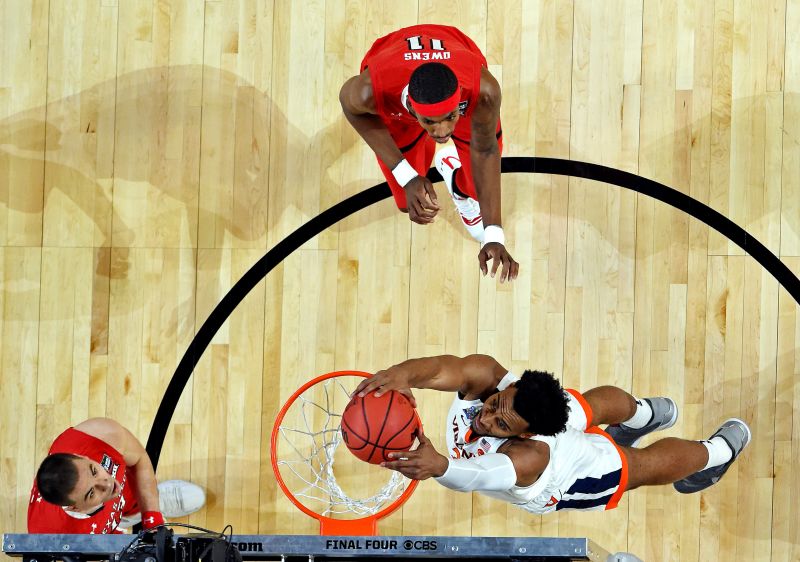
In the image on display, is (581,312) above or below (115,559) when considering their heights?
above

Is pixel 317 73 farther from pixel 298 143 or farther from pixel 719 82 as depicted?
pixel 719 82

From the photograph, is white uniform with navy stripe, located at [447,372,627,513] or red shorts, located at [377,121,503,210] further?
red shorts, located at [377,121,503,210]

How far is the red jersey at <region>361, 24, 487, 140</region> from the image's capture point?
3520 millimetres

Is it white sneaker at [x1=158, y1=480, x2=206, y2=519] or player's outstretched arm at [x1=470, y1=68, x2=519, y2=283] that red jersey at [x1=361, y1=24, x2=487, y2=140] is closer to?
player's outstretched arm at [x1=470, y1=68, x2=519, y2=283]

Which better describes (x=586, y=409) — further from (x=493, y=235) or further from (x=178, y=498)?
(x=178, y=498)

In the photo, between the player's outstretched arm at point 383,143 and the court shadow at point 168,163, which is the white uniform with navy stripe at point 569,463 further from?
the court shadow at point 168,163

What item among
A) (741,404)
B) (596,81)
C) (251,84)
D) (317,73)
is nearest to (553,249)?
(596,81)

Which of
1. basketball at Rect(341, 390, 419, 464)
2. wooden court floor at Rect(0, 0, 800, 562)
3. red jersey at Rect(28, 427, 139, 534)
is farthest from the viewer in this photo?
wooden court floor at Rect(0, 0, 800, 562)

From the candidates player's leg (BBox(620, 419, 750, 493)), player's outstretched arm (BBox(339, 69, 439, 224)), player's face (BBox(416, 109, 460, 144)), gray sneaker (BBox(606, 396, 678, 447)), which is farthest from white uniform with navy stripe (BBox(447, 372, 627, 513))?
player's face (BBox(416, 109, 460, 144))

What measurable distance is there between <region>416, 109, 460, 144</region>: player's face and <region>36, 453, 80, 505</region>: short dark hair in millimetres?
2041

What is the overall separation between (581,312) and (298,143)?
1.86m

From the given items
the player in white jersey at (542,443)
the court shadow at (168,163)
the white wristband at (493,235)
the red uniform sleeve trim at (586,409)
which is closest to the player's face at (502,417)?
the player in white jersey at (542,443)

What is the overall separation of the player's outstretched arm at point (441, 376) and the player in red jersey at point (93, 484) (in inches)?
47.1

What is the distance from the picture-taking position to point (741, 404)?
4547mm
